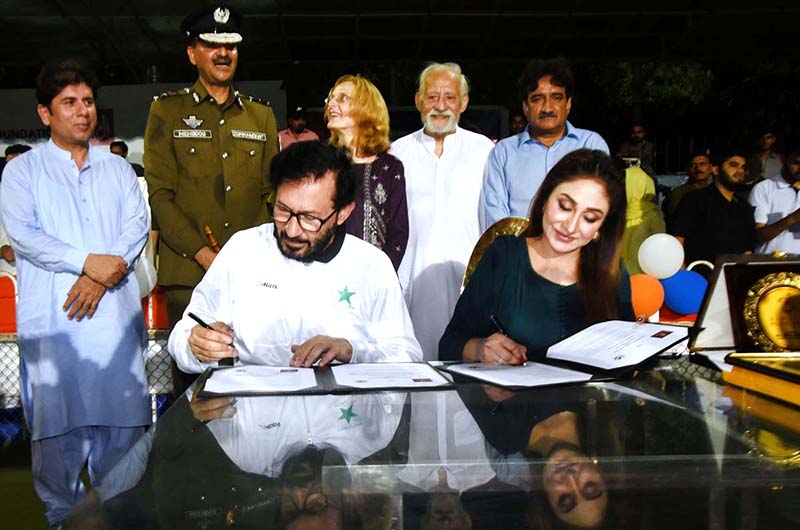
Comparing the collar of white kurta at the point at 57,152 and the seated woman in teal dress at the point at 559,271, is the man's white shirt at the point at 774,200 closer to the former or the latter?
the seated woman in teal dress at the point at 559,271

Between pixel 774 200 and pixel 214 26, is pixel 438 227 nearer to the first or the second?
pixel 214 26

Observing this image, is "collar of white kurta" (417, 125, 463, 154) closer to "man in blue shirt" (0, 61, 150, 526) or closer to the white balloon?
the white balloon

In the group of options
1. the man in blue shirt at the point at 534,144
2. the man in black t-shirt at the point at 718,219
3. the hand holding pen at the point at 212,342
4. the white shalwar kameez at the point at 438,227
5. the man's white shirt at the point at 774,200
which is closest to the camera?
the hand holding pen at the point at 212,342

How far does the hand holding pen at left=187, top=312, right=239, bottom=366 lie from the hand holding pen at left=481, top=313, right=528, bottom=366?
59 centimetres

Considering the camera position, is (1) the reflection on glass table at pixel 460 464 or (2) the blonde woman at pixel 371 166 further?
(2) the blonde woman at pixel 371 166

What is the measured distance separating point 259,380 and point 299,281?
57 cm

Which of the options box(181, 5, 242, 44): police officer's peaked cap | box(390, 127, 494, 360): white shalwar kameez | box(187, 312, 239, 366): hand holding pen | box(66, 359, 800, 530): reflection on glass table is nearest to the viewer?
box(66, 359, 800, 530): reflection on glass table

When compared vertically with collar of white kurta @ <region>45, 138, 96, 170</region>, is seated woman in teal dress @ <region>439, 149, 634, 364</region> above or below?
below

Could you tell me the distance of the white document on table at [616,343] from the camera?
1.69 metres

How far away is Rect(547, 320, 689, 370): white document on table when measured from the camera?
5.53 feet

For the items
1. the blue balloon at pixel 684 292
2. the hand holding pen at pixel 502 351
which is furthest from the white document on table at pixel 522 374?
the blue balloon at pixel 684 292

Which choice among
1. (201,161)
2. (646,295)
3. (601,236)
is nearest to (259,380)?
(601,236)

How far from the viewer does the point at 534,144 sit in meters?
3.53

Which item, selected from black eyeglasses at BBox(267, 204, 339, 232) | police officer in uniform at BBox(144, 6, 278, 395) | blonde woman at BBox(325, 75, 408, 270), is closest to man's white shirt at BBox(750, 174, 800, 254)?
blonde woman at BBox(325, 75, 408, 270)
